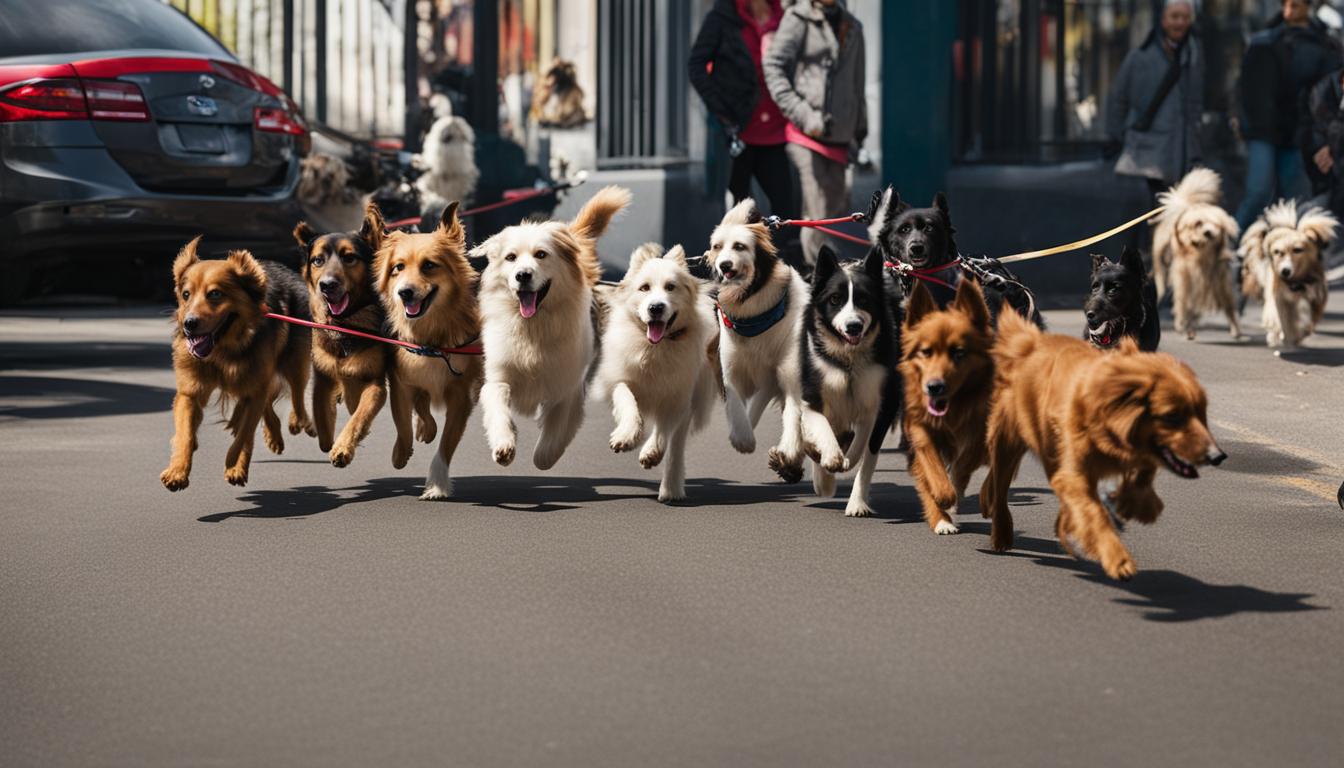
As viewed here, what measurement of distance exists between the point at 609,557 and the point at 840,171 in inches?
335

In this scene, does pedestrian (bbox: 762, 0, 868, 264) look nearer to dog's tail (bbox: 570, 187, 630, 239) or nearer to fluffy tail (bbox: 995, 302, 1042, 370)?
dog's tail (bbox: 570, 187, 630, 239)

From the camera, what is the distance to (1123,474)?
667 centimetres

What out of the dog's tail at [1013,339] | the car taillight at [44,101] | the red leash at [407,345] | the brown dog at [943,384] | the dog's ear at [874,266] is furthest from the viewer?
the car taillight at [44,101]

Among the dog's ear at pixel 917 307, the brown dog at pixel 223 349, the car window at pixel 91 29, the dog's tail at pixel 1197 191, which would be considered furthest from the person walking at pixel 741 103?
the dog's ear at pixel 917 307

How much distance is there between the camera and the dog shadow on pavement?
6426 millimetres

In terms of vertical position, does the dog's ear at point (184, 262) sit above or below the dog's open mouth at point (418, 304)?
above

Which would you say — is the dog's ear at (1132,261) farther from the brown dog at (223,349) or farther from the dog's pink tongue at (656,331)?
the brown dog at (223,349)

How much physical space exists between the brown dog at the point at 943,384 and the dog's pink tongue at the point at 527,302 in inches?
68.0

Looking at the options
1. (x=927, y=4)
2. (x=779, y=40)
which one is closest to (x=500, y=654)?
(x=779, y=40)

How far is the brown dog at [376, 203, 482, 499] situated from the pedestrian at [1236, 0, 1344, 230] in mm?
11042

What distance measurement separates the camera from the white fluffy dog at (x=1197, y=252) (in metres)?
16.3

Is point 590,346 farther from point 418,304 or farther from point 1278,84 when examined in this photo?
point 1278,84

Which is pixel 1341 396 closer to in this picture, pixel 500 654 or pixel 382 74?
pixel 500 654

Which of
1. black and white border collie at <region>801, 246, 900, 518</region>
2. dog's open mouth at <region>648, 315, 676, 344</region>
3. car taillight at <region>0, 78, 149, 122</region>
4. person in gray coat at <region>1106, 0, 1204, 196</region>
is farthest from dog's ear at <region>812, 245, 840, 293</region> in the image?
person in gray coat at <region>1106, 0, 1204, 196</region>
